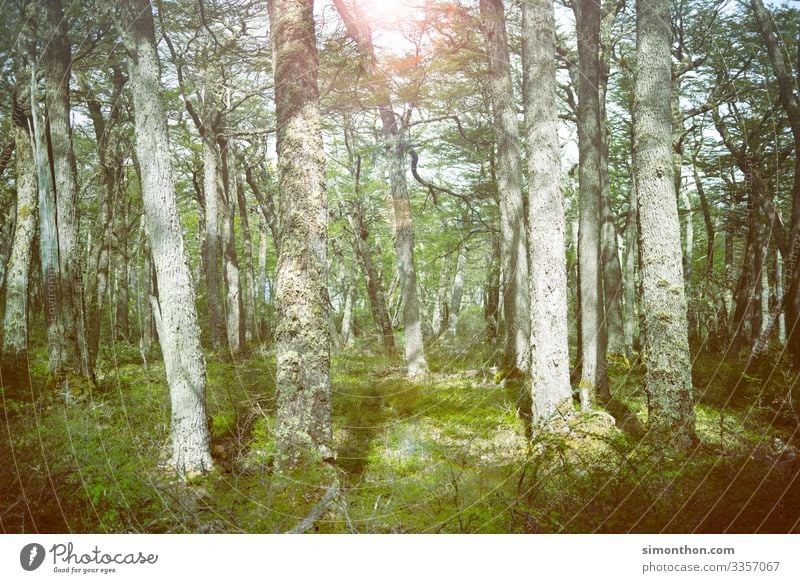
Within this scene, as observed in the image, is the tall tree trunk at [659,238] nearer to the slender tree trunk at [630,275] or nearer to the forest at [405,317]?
the forest at [405,317]

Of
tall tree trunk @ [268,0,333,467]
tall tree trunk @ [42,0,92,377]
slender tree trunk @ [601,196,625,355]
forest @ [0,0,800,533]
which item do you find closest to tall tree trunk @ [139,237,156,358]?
tall tree trunk @ [42,0,92,377]

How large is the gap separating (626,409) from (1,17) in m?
9.58

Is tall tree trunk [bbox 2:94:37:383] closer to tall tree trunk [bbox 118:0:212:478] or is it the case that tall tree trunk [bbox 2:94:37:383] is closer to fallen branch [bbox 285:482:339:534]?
tall tree trunk [bbox 118:0:212:478]

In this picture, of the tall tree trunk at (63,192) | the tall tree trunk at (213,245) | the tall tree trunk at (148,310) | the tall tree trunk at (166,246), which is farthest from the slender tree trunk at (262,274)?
the tall tree trunk at (166,246)

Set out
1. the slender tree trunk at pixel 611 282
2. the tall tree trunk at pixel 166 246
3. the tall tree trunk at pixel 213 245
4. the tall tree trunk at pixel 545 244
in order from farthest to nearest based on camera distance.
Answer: the tall tree trunk at pixel 213 245 < the slender tree trunk at pixel 611 282 < the tall tree trunk at pixel 545 244 < the tall tree trunk at pixel 166 246

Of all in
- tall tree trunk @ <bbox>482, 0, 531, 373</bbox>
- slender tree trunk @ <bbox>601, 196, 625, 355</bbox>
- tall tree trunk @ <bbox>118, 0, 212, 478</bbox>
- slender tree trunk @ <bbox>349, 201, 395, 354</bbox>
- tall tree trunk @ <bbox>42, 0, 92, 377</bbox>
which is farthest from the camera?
slender tree trunk @ <bbox>349, 201, 395, 354</bbox>

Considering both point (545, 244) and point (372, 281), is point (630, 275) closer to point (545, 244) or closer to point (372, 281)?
point (372, 281)

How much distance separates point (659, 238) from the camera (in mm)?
5688

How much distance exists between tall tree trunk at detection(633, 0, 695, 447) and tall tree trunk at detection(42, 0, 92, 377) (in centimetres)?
643

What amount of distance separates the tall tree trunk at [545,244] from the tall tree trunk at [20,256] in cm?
540

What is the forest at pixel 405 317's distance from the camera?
398cm
